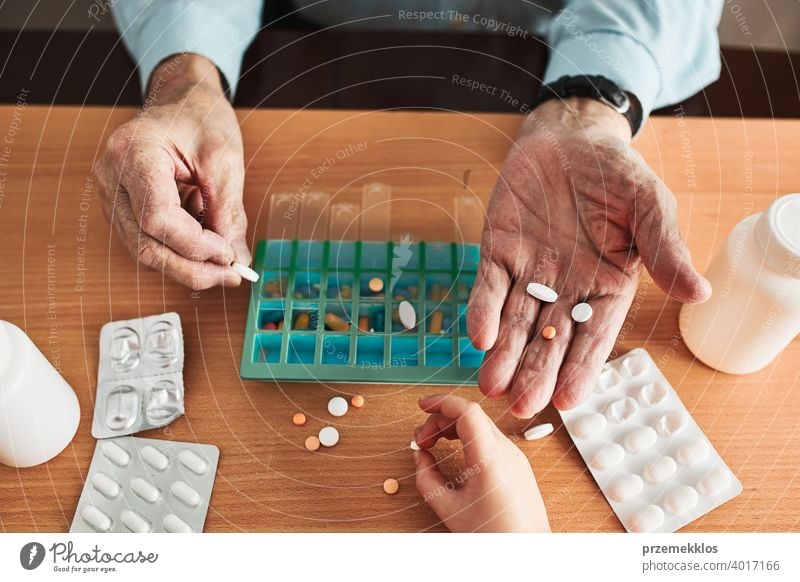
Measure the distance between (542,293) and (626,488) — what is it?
0.64ft

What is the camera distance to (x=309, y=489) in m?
0.56

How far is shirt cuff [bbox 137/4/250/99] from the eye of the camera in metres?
0.75

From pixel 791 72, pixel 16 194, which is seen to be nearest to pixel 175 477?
pixel 16 194

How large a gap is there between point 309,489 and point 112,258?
0.34 m

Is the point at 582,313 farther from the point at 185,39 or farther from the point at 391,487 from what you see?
the point at 185,39

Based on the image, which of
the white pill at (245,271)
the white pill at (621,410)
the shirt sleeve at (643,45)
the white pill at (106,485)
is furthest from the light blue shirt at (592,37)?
the white pill at (106,485)

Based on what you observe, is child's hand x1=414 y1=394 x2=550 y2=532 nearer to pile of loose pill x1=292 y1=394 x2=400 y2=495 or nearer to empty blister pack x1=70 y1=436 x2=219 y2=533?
pile of loose pill x1=292 y1=394 x2=400 y2=495

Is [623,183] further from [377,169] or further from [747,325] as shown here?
[377,169]

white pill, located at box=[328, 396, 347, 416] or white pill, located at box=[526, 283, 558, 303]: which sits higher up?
white pill, located at box=[526, 283, 558, 303]

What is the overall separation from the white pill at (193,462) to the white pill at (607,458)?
1.17ft

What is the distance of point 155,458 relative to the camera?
56 cm

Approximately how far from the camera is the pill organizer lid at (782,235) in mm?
514

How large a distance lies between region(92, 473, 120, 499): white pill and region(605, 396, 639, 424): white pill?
1.50ft

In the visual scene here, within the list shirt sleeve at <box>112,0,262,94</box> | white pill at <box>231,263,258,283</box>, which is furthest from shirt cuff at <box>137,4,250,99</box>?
white pill at <box>231,263,258,283</box>
